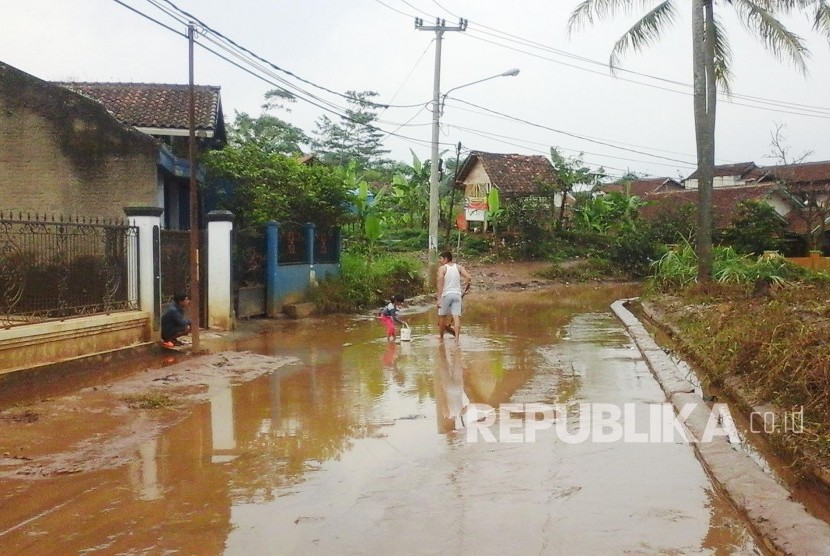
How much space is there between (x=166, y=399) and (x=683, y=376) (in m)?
6.35

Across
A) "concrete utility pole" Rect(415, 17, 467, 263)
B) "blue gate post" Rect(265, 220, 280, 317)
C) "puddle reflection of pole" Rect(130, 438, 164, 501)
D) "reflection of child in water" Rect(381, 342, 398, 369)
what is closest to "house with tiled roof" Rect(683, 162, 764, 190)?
"concrete utility pole" Rect(415, 17, 467, 263)

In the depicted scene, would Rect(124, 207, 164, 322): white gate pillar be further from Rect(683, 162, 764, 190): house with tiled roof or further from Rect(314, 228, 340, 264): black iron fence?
Rect(683, 162, 764, 190): house with tiled roof

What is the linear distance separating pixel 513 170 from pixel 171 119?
24223 millimetres

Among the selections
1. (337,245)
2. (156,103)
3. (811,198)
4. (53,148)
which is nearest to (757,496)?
(53,148)

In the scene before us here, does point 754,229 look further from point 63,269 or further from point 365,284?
point 63,269

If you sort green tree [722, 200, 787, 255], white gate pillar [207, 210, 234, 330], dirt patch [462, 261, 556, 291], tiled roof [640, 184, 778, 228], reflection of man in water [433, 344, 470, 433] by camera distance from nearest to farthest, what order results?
reflection of man in water [433, 344, 470, 433] → white gate pillar [207, 210, 234, 330] → dirt patch [462, 261, 556, 291] → green tree [722, 200, 787, 255] → tiled roof [640, 184, 778, 228]

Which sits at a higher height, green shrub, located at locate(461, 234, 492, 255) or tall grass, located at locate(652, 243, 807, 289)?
green shrub, located at locate(461, 234, 492, 255)

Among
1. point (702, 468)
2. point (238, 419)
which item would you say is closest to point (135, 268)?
A: point (238, 419)

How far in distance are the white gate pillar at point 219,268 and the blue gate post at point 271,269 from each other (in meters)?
2.54

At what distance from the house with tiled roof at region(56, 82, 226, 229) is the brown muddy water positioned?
1096 cm

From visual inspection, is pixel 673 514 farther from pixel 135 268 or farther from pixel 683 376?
pixel 135 268

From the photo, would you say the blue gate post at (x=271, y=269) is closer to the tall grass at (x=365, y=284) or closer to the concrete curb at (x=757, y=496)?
the tall grass at (x=365, y=284)

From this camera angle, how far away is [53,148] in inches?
656

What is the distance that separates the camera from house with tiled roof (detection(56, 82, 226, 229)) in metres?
20.0
